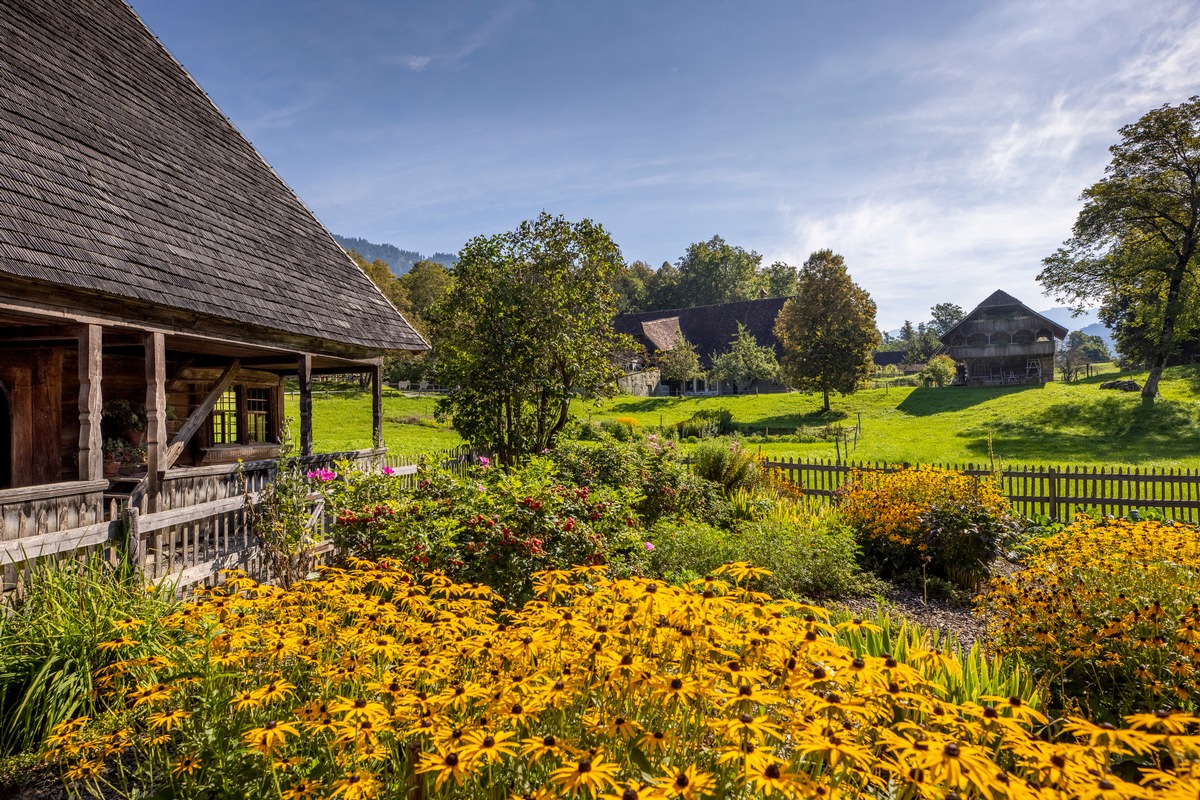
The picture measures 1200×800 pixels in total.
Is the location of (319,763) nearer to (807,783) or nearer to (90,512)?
(807,783)

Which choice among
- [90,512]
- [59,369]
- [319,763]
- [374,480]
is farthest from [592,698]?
[59,369]

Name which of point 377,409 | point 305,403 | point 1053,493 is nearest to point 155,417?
point 305,403

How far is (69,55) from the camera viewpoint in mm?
8531

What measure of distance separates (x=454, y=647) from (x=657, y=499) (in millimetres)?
6906

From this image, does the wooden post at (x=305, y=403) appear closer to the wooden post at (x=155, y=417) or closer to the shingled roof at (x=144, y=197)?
the shingled roof at (x=144, y=197)

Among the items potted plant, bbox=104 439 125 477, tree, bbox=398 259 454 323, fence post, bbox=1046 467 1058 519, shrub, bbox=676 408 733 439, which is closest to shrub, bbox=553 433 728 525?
fence post, bbox=1046 467 1058 519

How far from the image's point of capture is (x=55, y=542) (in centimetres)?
523

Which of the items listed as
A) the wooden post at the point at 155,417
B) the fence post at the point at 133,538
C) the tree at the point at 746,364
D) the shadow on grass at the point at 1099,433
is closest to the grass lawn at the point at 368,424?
the wooden post at the point at 155,417

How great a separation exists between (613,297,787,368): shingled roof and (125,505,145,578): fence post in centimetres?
4115

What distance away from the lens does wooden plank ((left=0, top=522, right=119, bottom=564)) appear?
493 centimetres

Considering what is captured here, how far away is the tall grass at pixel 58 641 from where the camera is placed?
3.71 metres

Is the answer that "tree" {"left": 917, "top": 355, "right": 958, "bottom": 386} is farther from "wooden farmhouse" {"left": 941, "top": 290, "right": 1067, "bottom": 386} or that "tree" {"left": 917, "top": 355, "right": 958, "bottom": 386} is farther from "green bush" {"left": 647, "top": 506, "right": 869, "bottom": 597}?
"green bush" {"left": 647, "top": 506, "right": 869, "bottom": 597}

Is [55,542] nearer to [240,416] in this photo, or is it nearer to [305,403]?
[305,403]

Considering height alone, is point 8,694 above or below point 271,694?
below
